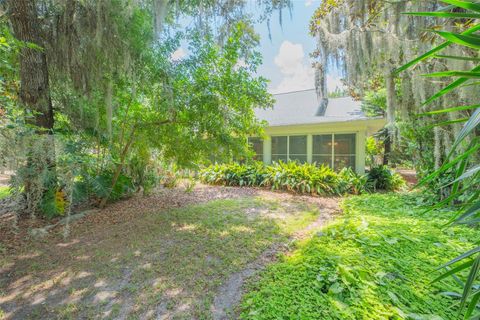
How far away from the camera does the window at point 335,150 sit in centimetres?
941

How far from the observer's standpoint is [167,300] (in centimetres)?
260

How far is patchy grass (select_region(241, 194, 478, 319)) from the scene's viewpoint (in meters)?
2.19

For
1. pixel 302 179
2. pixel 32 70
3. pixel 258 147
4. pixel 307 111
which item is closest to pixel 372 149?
pixel 307 111

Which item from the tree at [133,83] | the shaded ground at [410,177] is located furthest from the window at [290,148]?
the tree at [133,83]

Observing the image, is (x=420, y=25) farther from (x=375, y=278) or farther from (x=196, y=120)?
(x=375, y=278)

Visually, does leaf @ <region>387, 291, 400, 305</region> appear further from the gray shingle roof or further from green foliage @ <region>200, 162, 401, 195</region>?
the gray shingle roof

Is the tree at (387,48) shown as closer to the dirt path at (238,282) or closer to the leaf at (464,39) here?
the dirt path at (238,282)

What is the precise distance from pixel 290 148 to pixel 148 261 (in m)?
8.34

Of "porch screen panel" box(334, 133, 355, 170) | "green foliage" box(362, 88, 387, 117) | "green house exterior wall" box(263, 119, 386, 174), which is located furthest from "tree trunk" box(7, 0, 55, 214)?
"green foliage" box(362, 88, 387, 117)

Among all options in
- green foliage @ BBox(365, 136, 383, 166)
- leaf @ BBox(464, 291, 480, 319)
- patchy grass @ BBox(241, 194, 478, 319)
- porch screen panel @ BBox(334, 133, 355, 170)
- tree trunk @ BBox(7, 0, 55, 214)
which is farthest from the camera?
green foliage @ BBox(365, 136, 383, 166)

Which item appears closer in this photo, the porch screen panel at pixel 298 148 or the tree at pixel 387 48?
the tree at pixel 387 48

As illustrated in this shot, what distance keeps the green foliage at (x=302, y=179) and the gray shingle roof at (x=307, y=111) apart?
7.18ft

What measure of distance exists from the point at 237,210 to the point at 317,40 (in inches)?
190

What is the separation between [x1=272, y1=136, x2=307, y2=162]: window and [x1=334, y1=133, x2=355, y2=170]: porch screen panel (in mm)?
1242
